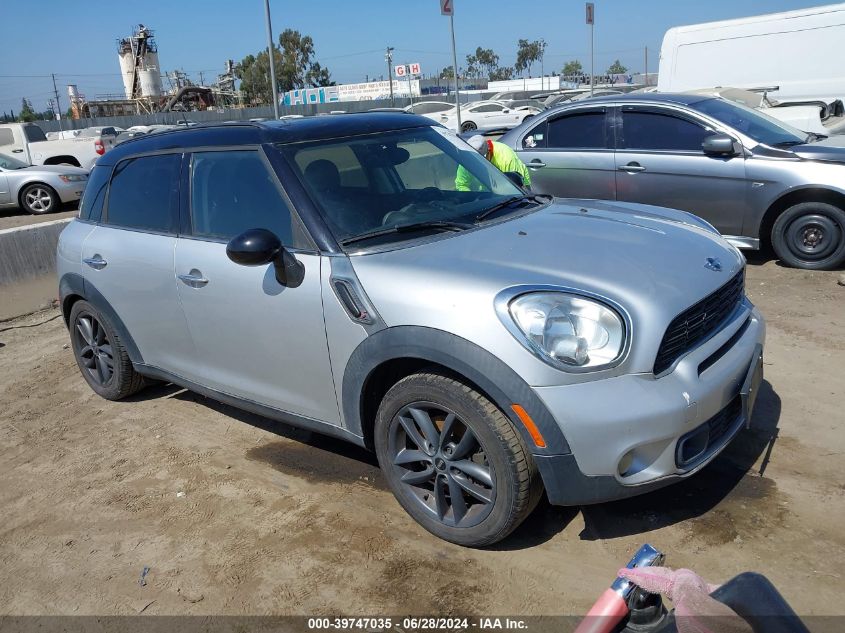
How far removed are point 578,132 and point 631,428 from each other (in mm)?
5912

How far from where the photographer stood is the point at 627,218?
11.9ft

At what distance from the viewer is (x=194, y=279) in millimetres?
3770

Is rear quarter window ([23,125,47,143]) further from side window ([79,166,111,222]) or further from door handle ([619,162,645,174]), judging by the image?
door handle ([619,162,645,174])

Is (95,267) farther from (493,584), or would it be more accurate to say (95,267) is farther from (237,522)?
(493,584)

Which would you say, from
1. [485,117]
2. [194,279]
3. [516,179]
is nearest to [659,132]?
[516,179]

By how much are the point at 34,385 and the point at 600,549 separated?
4.52 metres

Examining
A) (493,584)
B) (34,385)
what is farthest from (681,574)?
(34,385)

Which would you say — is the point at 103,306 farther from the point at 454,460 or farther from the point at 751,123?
the point at 751,123

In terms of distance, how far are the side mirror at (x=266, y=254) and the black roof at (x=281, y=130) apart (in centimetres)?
66

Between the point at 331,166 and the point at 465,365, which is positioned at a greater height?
the point at 331,166

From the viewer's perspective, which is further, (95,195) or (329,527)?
(95,195)

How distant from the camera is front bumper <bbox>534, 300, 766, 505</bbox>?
2.57m

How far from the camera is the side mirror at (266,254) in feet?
10.3

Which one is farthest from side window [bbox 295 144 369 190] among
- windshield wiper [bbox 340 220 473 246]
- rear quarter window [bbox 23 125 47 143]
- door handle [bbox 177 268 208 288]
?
rear quarter window [bbox 23 125 47 143]
